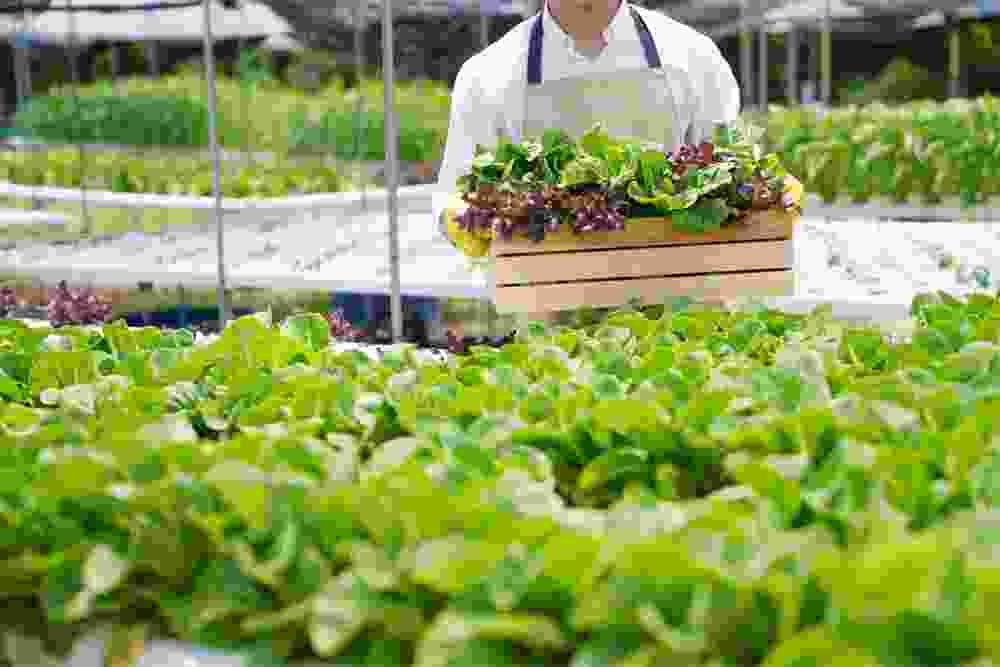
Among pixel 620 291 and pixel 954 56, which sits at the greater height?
pixel 954 56

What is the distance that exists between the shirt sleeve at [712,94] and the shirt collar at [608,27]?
0.80ft

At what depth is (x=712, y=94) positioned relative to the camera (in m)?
4.41

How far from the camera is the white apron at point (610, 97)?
170 inches

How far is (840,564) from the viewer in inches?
61.4

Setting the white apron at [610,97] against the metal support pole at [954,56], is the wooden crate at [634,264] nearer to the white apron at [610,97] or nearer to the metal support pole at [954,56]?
the white apron at [610,97]

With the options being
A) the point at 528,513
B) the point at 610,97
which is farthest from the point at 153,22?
the point at 528,513

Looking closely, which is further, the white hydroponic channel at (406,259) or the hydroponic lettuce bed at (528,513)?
the white hydroponic channel at (406,259)

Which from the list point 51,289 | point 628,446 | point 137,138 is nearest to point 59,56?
point 137,138

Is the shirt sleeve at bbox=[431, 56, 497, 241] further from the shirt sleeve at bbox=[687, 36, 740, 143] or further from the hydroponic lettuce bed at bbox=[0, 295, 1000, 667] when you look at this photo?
the hydroponic lettuce bed at bbox=[0, 295, 1000, 667]

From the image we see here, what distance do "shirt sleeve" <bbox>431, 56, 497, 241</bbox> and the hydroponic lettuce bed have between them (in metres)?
1.71

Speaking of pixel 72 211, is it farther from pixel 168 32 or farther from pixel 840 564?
pixel 840 564

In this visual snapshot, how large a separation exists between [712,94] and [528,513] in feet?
9.25

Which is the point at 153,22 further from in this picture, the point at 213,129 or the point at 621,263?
the point at 621,263

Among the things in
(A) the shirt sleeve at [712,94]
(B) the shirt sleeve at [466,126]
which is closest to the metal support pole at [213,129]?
(B) the shirt sleeve at [466,126]
